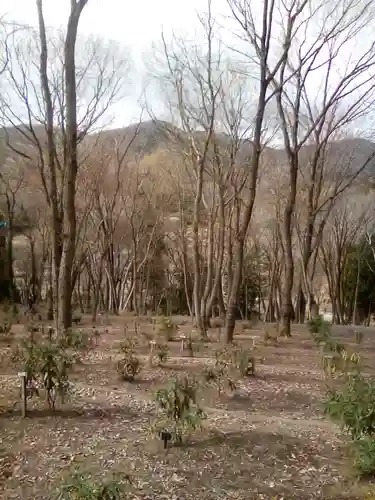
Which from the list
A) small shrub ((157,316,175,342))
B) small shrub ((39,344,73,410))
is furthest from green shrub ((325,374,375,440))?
small shrub ((157,316,175,342))

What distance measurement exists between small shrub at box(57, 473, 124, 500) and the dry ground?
54 cm

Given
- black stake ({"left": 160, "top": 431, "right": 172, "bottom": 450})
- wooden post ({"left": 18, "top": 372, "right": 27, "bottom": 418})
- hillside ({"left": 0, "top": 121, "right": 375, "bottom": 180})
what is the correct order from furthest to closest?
1. hillside ({"left": 0, "top": 121, "right": 375, "bottom": 180})
2. wooden post ({"left": 18, "top": 372, "right": 27, "bottom": 418})
3. black stake ({"left": 160, "top": 431, "right": 172, "bottom": 450})

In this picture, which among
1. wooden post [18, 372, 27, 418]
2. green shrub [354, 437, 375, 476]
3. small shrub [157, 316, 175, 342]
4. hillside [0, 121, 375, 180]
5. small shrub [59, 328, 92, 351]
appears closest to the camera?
green shrub [354, 437, 375, 476]

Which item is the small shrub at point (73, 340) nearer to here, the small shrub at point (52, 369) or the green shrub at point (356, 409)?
the small shrub at point (52, 369)

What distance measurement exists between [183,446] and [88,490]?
171 centimetres

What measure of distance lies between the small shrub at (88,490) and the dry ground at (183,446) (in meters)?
0.54

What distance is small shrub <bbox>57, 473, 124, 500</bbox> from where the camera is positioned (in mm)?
2893

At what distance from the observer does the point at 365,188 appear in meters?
23.5

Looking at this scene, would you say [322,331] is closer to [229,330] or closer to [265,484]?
[229,330]

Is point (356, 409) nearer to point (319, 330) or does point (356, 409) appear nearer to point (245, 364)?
point (245, 364)

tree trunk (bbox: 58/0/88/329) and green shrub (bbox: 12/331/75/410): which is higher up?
tree trunk (bbox: 58/0/88/329)

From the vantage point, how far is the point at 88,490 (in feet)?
9.55

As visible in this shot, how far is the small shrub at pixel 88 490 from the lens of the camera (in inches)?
114

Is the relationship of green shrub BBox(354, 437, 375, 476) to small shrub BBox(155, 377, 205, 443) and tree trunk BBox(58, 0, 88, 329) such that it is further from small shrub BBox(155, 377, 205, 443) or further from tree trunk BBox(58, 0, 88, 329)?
tree trunk BBox(58, 0, 88, 329)
